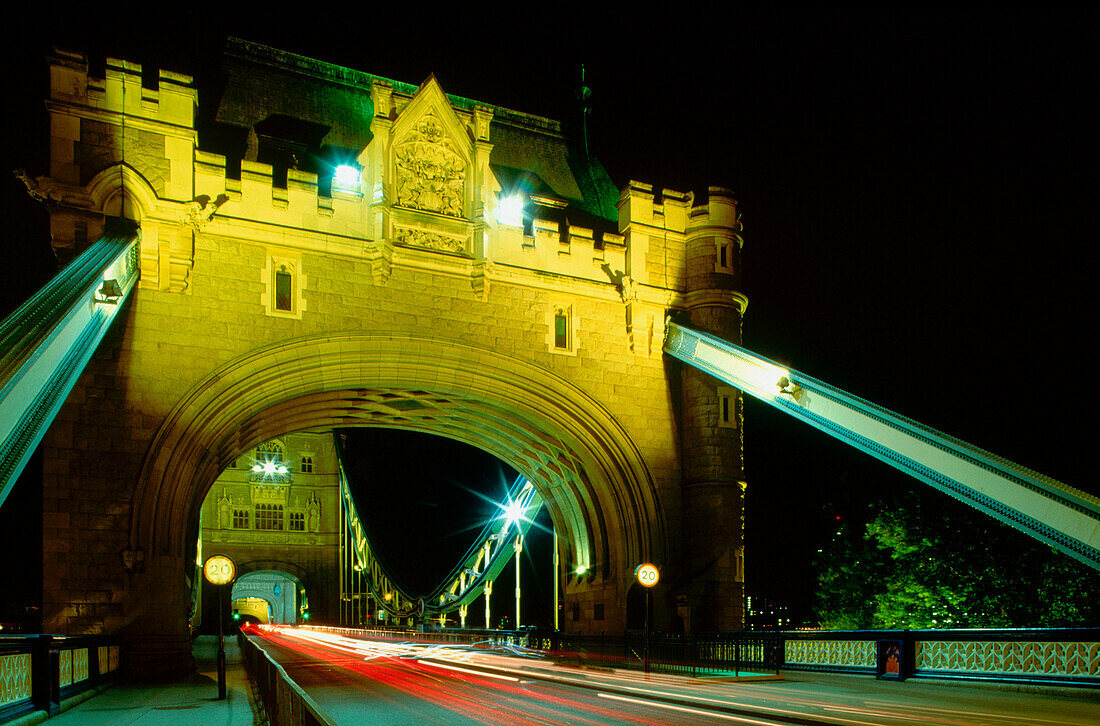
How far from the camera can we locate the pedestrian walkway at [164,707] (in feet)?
Answer: 30.6

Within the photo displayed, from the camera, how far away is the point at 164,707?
431 inches

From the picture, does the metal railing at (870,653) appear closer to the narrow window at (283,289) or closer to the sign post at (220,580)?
the sign post at (220,580)

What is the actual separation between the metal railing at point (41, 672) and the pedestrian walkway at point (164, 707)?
0.18 metres

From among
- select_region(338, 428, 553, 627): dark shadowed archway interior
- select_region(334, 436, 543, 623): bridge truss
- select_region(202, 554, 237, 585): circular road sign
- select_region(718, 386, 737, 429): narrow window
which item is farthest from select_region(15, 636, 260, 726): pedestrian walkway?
select_region(338, 428, 553, 627): dark shadowed archway interior

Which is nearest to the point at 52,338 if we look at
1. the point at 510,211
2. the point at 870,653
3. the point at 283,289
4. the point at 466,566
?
the point at 283,289

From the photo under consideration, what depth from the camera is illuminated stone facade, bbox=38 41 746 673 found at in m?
15.7

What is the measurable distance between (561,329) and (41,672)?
12558 millimetres

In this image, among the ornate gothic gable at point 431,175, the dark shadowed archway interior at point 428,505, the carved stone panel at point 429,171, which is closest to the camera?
the ornate gothic gable at point 431,175

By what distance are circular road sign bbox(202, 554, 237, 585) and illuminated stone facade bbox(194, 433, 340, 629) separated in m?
49.6

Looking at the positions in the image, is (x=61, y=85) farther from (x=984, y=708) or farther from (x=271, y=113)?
(x=984, y=708)

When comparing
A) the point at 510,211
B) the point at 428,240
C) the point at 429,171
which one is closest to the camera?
the point at 428,240

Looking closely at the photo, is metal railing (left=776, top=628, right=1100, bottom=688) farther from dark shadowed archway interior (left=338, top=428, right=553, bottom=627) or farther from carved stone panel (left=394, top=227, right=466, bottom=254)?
dark shadowed archway interior (left=338, top=428, right=553, bottom=627)

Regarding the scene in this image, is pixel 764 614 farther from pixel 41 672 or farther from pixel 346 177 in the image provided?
pixel 41 672

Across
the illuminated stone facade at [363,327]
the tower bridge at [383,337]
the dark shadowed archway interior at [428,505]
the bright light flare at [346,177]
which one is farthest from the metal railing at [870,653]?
the dark shadowed archway interior at [428,505]
